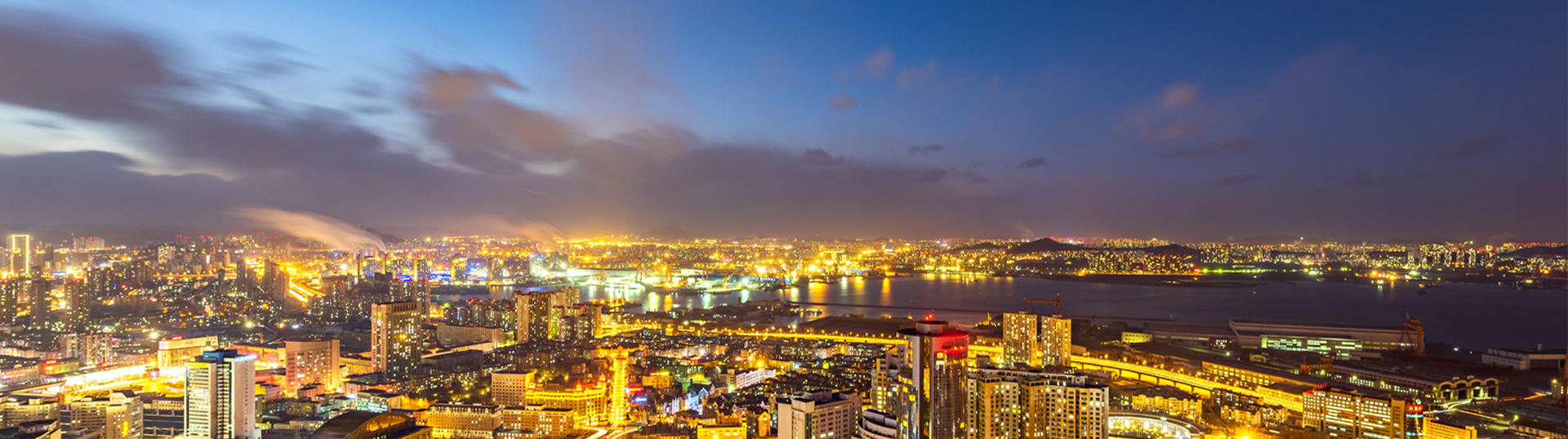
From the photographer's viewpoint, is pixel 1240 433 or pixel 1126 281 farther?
pixel 1126 281

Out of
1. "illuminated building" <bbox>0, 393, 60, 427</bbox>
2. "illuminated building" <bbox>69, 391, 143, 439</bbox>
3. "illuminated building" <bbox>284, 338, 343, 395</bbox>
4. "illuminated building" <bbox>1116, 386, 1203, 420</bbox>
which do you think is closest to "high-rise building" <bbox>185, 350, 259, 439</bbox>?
"illuminated building" <bbox>69, 391, 143, 439</bbox>

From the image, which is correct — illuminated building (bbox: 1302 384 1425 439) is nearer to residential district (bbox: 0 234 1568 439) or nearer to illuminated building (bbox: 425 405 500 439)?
residential district (bbox: 0 234 1568 439)

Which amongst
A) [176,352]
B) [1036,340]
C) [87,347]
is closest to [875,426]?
[1036,340]

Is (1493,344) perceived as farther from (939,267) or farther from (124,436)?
(939,267)

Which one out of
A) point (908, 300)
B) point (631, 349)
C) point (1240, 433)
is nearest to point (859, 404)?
point (1240, 433)

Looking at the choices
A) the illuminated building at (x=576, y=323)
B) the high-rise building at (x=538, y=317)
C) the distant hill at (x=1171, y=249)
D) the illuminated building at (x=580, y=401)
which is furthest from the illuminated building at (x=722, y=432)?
the distant hill at (x=1171, y=249)

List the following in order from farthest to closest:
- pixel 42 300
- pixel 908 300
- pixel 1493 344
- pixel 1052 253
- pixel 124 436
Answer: pixel 1052 253
pixel 908 300
pixel 42 300
pixel 1493 344
pixel 124 436
